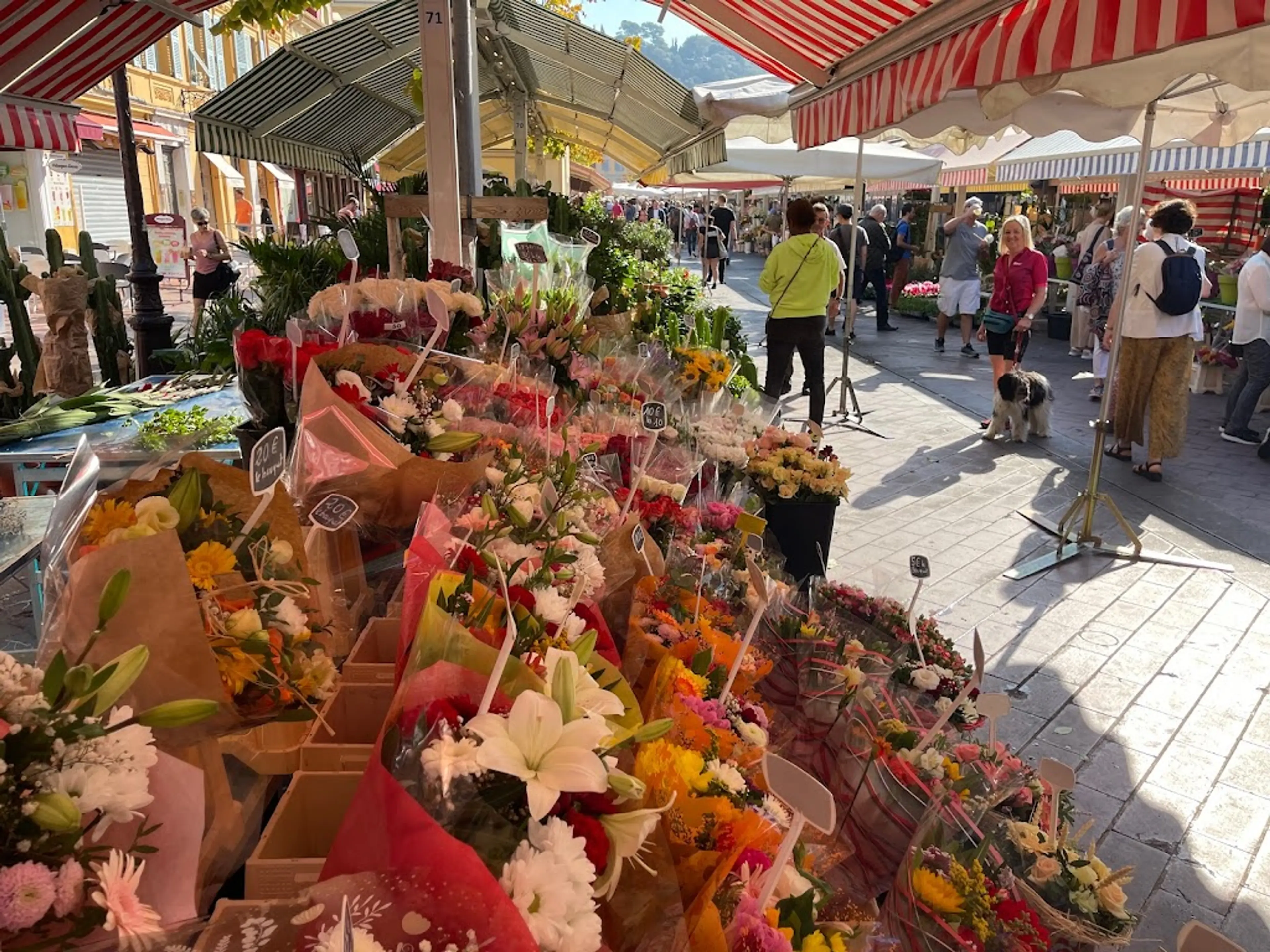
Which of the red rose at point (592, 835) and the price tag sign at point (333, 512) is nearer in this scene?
the red rose at point (592, 835)

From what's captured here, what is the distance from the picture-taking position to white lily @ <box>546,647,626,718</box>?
1154 mm

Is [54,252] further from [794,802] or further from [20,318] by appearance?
[794,802]

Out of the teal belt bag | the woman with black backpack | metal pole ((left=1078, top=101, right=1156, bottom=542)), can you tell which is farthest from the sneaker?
metal pole ((left=1078, top=101, right=1156, bottom=542))

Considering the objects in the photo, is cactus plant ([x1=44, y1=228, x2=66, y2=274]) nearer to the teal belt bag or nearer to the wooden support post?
the wooden support post

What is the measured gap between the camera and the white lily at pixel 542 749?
97 cm

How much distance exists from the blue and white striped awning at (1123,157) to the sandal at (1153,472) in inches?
150

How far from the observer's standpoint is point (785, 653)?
8.29 feet

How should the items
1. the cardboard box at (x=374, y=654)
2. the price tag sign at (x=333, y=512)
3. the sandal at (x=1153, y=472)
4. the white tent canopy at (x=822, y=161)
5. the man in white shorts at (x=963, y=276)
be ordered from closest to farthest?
1. the price tag sign at (x=333, y=512)
2. the cardboard box at (x=374, y=654)
3. the sandal at (x=1153, y=472)
4. the white tent canopy at (x=822, y=161)
5. the man in white shorts at (x=963, y=276)

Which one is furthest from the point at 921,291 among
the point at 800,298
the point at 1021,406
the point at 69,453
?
the point at 69,453

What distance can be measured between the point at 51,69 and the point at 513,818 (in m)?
5.62

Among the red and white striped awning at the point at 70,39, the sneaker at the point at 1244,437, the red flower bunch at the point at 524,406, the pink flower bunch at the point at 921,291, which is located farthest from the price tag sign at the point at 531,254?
the pink flower bunch at the point at 921,291

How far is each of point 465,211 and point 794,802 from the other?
15.5 feet

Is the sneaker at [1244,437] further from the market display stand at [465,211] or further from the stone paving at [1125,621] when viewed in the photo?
the market display stand at [465,211]

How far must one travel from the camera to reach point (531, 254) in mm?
3656
